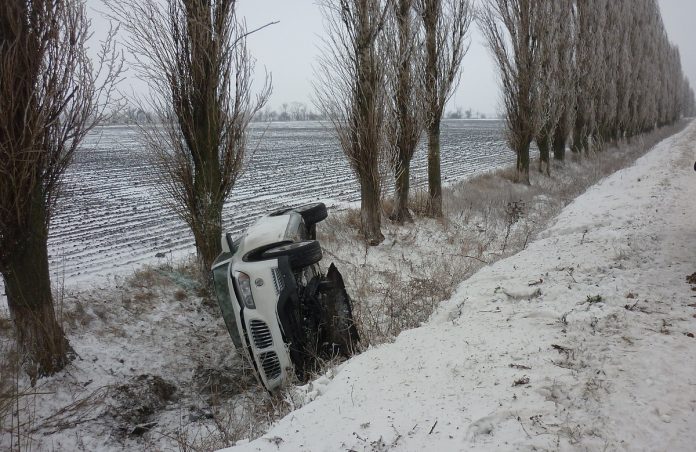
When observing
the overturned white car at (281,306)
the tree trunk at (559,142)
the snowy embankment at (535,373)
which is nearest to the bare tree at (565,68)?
the tree trunk at (559,142)

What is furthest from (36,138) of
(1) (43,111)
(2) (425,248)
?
(2) (425,248)

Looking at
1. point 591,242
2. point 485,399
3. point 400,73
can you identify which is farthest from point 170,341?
point 400,73

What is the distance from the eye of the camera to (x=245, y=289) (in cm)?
455

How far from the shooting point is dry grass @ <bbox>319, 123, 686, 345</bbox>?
5.85 metres

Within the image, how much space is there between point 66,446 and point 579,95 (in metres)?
22.9

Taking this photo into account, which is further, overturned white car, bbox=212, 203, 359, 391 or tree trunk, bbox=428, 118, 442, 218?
tree trunk, bbox=428, 118, 442, 218

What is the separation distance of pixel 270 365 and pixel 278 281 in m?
0.81

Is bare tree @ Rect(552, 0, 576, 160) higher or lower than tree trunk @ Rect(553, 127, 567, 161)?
higher

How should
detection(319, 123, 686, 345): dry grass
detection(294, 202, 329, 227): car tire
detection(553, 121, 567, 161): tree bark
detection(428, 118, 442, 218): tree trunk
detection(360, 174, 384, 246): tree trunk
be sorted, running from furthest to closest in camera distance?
1. detection(553, 121, 567, 161): tree bark
2. detection(428, 118, 442, 218): tree trunk
3. detection(360, 174, 384, 246): tree trunk
4. detection(294, 202, 329, 227): car tire
5. detection(319, 123, 686, 345): dry grass

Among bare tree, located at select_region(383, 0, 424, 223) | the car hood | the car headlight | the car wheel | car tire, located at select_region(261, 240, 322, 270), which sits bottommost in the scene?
the car wheel

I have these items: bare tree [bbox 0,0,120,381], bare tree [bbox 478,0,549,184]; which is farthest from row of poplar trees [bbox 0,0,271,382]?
bare tree [bbox 478,0,549,184]

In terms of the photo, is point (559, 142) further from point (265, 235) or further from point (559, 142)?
point (265, 235)

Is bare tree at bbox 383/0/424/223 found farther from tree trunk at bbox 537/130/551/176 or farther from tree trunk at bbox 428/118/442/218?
tree trunk at bbox 537/130/551/176

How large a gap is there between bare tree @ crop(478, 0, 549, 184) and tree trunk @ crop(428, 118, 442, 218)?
240 inches
